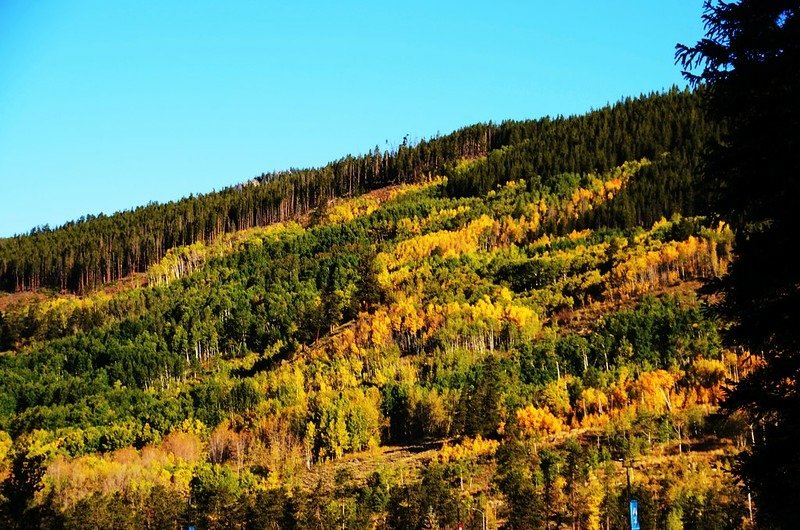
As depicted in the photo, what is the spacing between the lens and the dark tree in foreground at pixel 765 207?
46.1 ft

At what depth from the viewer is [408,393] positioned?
130375mm

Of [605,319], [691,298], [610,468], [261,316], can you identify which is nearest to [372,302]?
[261,316]

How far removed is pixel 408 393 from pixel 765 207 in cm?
11745

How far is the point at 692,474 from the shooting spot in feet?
293

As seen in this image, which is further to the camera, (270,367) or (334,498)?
(270,367)

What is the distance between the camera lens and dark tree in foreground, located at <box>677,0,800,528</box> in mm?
14039

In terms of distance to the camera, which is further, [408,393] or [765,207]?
[408,393]

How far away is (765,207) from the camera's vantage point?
47.8 feet

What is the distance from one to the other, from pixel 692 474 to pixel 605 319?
57409 mm

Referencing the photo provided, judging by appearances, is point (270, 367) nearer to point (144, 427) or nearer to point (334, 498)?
point (144, 427)

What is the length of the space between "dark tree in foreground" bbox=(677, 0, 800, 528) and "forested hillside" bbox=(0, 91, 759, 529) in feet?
187

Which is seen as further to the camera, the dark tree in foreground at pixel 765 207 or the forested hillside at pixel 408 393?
the forested hillside at pixel 408 393

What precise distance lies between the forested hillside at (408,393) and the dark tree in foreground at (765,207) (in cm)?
5710

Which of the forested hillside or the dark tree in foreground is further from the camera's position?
the forested hillside
